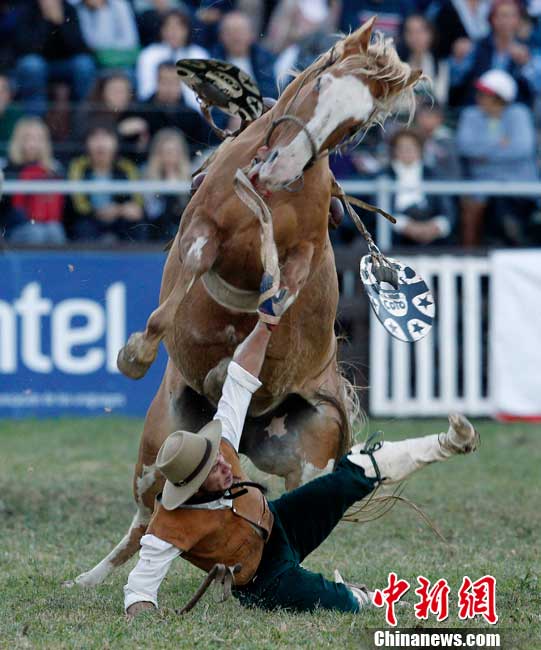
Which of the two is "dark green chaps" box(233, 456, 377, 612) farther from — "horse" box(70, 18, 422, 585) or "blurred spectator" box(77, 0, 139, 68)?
"blurred spectator" box(77, 0, 139, 68)

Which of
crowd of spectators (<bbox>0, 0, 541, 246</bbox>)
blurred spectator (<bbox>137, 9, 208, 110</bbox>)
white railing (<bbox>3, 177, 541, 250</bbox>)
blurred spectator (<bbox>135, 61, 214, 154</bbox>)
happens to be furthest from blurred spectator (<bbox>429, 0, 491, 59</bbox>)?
blurred spectator (<bbox>135, 61, 214, 154</bbox>)

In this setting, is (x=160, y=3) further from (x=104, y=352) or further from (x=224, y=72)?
(x=224, y=72)

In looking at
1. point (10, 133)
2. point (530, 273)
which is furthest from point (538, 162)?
point (10, 133)

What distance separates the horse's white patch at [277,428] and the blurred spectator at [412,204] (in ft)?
17.8

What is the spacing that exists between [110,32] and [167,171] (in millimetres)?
1747

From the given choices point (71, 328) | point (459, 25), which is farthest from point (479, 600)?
point (459, 25)

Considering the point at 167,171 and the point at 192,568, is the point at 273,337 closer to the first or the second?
the point at 192,568

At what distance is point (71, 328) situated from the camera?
10289 millimetres

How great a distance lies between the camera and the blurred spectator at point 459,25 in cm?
1227

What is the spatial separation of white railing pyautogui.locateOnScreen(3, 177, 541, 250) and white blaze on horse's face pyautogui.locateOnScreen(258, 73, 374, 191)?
5783 millimetres

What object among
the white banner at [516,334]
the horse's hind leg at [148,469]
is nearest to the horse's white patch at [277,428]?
the horse's hind leg at [148,469]

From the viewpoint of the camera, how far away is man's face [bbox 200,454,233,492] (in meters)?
4.55

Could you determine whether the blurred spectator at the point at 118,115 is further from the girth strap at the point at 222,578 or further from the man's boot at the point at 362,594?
the girth strap at the point at 222,578

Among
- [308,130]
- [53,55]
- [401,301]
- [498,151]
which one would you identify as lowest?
[401,301]
